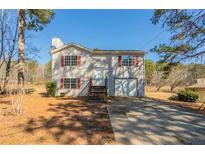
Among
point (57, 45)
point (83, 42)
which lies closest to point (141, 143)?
point (83, 42)

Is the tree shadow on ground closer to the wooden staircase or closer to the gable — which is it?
the wooden staircase

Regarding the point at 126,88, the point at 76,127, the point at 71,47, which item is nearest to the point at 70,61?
the point at 71,47

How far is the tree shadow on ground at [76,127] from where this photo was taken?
6527 millimetres

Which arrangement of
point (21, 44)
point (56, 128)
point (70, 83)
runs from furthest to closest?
point (70, 83)
point (21, 44)
point (56, 128)

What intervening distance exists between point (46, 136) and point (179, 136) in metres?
4.36

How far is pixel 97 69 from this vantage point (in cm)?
1917

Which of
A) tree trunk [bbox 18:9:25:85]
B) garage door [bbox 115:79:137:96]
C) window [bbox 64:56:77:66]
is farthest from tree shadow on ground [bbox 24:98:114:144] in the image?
window [bbox 64:56:77:66]

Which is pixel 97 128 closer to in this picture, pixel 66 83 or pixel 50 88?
pixel 50 88

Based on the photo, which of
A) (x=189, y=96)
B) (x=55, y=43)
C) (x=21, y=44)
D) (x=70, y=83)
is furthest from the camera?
(x=55, y=43)

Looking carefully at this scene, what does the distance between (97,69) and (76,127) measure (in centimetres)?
1173

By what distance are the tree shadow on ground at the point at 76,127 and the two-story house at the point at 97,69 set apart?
8.83 metres

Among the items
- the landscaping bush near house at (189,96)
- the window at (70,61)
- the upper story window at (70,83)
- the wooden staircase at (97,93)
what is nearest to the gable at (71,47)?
the window at (70,61)

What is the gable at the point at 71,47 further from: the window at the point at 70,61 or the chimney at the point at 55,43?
the chimney at the point at 55,43

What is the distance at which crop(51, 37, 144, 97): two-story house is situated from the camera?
62.5 feet
